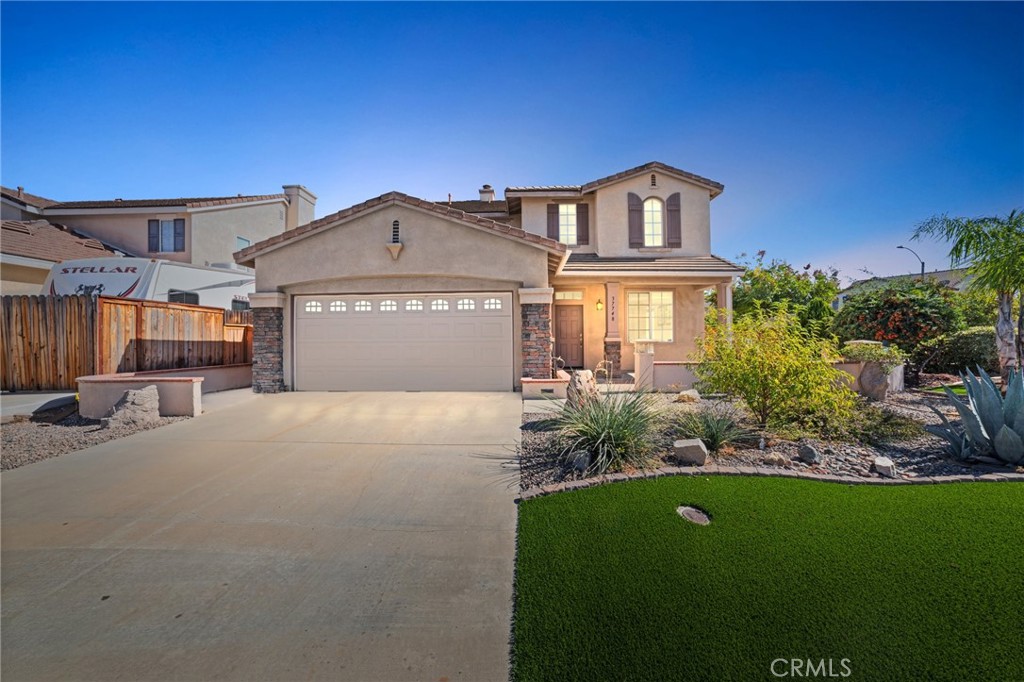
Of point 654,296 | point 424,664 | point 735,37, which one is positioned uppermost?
point 735,37

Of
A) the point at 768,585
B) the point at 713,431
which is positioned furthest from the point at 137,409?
the point at 768,585

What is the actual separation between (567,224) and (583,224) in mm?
552

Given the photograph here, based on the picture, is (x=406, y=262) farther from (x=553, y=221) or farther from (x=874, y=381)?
(x=874, y=381)

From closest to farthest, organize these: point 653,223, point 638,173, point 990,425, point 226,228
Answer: point 990,425 → point 638,173 → point 653,223 → point 226,228

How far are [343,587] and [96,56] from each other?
1248 centimetres

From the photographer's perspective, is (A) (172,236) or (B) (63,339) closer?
(B) (63,339)

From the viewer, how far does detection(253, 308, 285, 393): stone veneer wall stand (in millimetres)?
11578

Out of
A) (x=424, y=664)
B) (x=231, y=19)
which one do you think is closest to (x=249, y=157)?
(x=231, y=19)

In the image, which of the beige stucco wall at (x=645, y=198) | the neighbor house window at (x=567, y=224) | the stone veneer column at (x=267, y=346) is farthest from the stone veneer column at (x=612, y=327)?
the stone veneer column at (x=267, y=346)

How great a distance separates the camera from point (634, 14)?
973cm

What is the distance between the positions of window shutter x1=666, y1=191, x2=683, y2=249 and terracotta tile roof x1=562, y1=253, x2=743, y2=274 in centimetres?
56

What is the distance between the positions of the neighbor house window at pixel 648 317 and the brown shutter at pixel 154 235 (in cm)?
1913

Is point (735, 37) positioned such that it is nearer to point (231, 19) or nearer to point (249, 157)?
point (231, 19)

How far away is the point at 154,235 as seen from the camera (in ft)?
62.5
